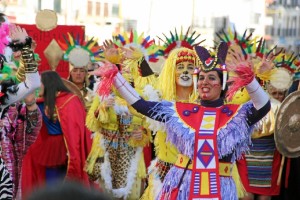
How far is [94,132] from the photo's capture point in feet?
31.9

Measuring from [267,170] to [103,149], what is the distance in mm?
2041

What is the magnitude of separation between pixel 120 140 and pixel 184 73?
2265 mm

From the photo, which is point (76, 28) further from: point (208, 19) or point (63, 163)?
point (208, 19)

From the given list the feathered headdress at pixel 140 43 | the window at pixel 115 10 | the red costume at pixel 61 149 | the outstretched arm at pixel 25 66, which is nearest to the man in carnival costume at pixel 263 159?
the feathered headdress at pixel 140 43

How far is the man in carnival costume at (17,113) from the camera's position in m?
6.55

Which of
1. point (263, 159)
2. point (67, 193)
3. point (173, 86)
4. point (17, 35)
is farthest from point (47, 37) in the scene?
point (67, 193)

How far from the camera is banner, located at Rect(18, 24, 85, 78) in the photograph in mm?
12875

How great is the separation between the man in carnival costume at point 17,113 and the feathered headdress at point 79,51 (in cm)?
298

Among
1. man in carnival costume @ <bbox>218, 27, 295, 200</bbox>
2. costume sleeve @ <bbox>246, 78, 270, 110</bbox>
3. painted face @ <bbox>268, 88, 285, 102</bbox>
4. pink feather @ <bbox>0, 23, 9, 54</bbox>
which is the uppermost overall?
pink feather @ <bbox>0, 23, 9, 54</bbox>

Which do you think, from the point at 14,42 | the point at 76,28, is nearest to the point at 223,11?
the point at 76,28

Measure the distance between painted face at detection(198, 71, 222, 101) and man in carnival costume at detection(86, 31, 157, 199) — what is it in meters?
2.91

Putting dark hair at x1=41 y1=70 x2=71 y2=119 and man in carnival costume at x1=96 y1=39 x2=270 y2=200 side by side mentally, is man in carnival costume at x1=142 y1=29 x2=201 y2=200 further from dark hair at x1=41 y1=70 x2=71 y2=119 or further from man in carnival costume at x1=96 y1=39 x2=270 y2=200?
dark hair at x1=41 y1=70 x2=71 y2=119

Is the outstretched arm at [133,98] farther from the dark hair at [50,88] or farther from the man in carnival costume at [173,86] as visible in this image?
the dark hair at [50,88]

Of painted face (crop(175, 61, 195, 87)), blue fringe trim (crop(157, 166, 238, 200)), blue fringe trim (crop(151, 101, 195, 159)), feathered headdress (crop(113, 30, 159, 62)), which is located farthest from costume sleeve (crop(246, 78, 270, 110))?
feathered headdress (crop(113, 30, 159, 62))
